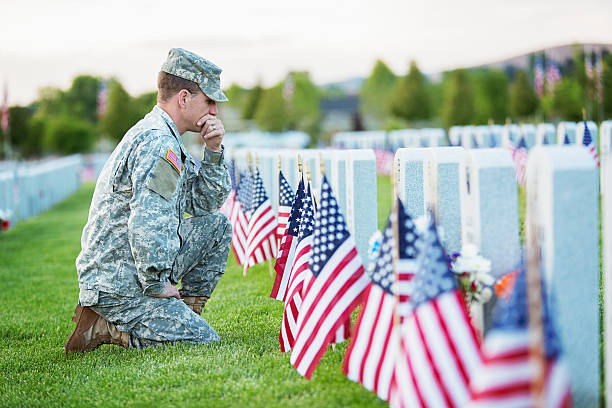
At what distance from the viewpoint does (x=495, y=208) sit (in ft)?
11.1

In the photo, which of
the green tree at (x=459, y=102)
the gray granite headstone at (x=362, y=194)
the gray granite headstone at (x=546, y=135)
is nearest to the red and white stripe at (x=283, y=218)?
the gray granite headstone at (x=362, y=194)

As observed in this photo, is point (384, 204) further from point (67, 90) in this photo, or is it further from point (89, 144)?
point (67, 90)

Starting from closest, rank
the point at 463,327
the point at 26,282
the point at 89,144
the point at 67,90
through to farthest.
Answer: the point at 463,327 → the point at 26,282 → the point at 89,144 → the point at 67,90

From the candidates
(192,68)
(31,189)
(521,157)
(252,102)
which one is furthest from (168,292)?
(252,102)

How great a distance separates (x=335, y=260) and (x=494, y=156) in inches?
41.0

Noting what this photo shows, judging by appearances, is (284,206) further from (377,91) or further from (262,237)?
(377,91)

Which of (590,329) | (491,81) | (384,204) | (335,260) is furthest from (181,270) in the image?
(491,81)

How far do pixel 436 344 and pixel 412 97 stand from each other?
59.4 metres

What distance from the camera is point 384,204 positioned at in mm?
13500

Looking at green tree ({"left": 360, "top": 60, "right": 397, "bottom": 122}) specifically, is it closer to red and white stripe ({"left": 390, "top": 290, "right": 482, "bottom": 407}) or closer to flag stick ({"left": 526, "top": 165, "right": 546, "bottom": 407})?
red and white stripe ({"left": 390, "top": 290, "right": 482, "bottom": 407})

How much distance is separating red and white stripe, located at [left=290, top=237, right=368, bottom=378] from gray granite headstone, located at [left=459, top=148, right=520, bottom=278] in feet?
2.30

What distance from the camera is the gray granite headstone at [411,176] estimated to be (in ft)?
14.2

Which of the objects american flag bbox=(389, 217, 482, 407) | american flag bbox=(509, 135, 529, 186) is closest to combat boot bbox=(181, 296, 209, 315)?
american flag bbox=(389, 217, 482, 407)

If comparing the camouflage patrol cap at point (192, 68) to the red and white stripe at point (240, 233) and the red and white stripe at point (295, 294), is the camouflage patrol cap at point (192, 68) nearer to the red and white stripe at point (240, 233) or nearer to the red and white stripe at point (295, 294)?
the red and white stripe at point (295, 294)
